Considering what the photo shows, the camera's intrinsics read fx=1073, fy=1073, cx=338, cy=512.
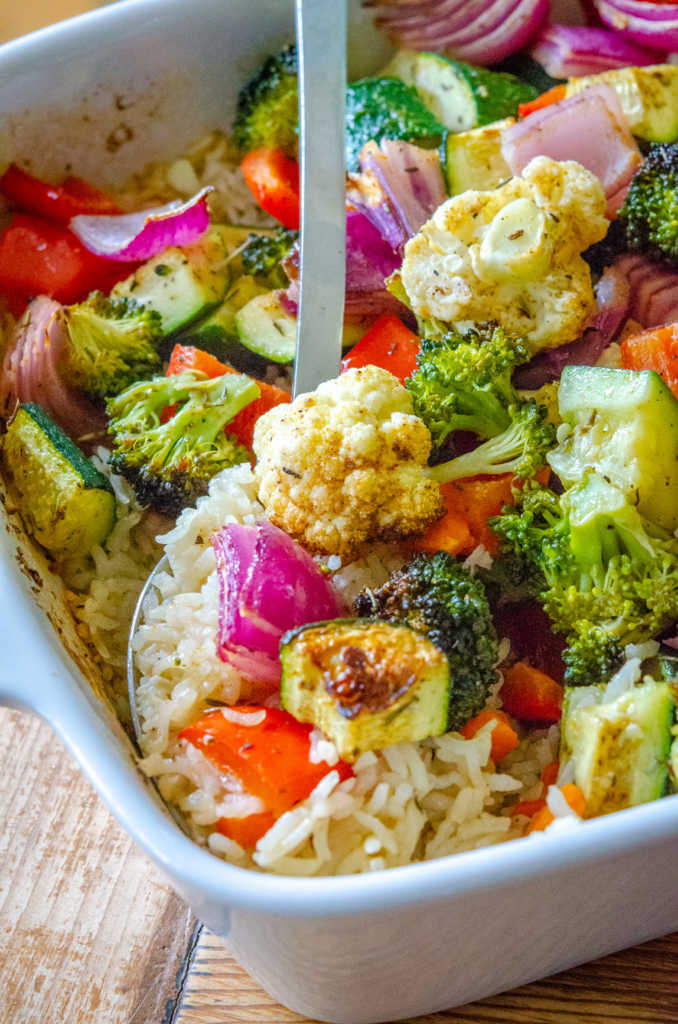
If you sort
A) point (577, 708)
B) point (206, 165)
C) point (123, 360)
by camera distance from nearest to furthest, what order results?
point (577, 708) < point (123, 360) < point (206, 165)

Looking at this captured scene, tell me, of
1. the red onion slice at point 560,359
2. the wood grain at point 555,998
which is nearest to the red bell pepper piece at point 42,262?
the red onion slice at point 560,359

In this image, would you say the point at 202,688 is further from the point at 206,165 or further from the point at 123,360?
the point at 206,165

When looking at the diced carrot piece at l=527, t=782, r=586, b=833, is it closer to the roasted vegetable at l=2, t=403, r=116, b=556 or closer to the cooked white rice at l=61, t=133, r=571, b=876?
the cooked white rice at l=61, t=133, r=571, b=876

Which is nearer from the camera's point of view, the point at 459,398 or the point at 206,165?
the point at 459,398

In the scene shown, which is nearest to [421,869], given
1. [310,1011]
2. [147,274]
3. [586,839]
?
[586,839]

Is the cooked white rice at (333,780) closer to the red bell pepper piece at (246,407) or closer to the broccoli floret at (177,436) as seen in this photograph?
the broccoli floret at (177,436)

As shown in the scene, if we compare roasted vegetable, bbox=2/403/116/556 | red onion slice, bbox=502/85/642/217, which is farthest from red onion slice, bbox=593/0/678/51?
roasted vegetable, bbox=2/403/116/556
